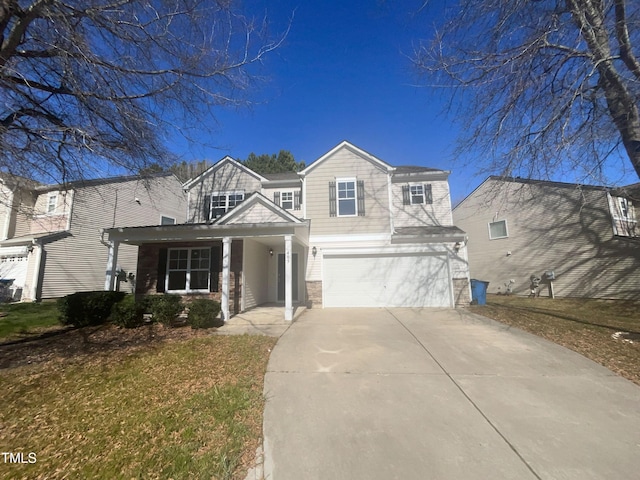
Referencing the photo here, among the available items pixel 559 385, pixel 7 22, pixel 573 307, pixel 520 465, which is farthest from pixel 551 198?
pixel 7 22

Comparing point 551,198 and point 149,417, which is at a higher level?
point 551,198

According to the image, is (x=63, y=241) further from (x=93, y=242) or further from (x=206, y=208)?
(x=206, y=208)

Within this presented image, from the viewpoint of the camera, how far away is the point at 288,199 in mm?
13633

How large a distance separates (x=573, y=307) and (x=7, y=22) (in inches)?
702

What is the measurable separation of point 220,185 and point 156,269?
4.84m

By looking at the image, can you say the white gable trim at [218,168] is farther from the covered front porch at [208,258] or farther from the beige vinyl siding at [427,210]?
the beige vinyl siding at [427,210]

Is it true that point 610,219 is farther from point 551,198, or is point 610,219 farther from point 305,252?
point 305,252

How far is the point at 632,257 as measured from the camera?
43.7ft

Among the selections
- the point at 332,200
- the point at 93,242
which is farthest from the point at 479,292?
the point at 93,242

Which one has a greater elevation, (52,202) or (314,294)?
(52,202)

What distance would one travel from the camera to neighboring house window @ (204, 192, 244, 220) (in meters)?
13.3

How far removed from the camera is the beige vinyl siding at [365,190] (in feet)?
39.9

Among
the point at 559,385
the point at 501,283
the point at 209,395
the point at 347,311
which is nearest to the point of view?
the point at 209,395

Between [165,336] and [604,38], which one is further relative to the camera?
[165,336]
